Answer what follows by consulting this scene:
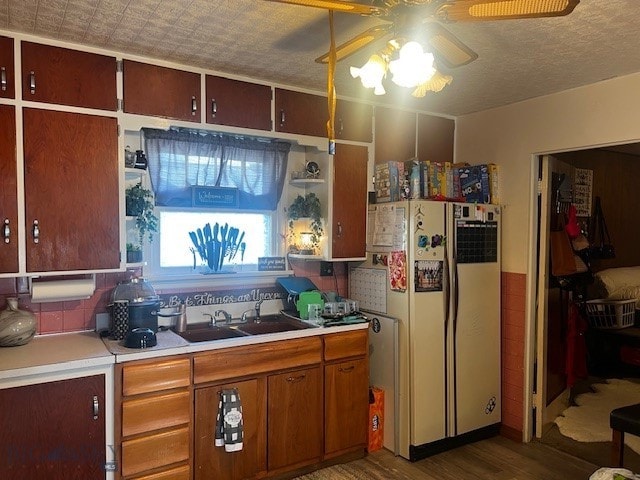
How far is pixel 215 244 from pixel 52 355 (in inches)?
46.4

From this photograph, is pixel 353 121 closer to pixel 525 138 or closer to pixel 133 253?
pixel 525 138

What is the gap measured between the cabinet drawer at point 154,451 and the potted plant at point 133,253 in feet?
3.06

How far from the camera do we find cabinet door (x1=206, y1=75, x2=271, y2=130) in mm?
2906

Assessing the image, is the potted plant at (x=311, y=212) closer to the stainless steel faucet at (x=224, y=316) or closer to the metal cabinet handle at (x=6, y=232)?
the stainless steel faucet at (x=224, y=316)

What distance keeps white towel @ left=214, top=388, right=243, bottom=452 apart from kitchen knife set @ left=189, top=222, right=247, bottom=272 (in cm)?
86

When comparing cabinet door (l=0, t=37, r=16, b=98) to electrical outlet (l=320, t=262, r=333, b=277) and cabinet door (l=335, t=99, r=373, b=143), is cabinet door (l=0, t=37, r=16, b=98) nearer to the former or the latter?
cabinet door (l=335, t=99, r=373, b=143)

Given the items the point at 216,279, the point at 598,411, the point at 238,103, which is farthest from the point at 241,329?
the point at 598,411

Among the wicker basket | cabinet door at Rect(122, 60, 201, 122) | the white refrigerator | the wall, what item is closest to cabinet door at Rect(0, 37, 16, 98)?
cabinet door at Rect(122, 60, 201, 122)

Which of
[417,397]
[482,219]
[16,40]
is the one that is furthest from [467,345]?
[16,40]

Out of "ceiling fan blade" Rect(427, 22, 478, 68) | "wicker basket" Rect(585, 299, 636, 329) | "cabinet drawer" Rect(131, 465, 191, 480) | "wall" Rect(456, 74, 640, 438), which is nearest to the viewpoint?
"ceiling fan blade" Rect(427, 22, 478, 68)

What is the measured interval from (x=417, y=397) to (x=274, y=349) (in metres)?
1.07

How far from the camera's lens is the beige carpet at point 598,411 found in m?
3.54

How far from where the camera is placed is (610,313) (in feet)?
16.0

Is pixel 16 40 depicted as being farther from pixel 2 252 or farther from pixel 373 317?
pixel 373 317
